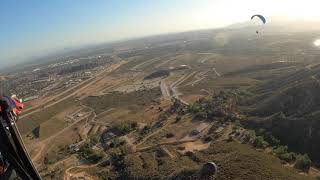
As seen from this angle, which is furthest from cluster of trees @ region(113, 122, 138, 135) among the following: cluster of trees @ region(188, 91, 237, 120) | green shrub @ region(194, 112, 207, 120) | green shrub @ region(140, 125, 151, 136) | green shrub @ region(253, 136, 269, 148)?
green shrub @ region(253, 136, 269, 148)

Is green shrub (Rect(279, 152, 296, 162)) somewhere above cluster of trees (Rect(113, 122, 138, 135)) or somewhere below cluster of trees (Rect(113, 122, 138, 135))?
above

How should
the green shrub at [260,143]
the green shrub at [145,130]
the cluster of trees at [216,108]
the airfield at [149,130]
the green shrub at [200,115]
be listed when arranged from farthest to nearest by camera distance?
the green shrub at [200,115] < the cluster of trees at [216,108] < the green shrub at [145,130] < the green shrub at [260,143] < the airfield at [149,130]

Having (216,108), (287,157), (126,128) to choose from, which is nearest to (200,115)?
(216,108)

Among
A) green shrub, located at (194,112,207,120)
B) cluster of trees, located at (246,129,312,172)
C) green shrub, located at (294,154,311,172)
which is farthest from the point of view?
green shrub, located at (194,112,207,120)

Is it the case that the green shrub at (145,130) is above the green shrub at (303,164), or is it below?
below

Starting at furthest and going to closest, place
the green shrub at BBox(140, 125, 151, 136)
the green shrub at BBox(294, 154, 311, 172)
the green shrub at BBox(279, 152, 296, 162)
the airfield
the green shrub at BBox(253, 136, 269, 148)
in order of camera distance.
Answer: the green shrub at BBox(140, 125, 151, 136) < the green shrub at BBox(253, 136, 269, 148) < the green shrub at BBox(279, 152, 296, 162) < the airfield < the green shrub at BBox(294, 154, 311, 172)

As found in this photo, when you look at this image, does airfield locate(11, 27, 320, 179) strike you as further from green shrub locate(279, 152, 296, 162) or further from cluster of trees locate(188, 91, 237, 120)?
green shrub locate(279, 152, 296, 162)

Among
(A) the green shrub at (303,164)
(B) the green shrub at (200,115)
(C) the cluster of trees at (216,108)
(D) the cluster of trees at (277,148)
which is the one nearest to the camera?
(A) the green shrub at (303,164)

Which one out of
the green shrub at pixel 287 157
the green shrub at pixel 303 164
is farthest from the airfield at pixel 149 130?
the green shrub at pixel 287 157

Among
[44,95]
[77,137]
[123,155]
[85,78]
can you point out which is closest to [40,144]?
[77,137]

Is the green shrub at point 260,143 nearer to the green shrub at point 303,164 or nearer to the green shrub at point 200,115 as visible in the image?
the green shrub at point 303,164

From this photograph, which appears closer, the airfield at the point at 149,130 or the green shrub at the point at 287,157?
the airfield at the point at 149,130

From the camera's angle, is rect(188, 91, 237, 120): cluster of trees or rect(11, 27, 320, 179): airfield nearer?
rect(11, 27, 320, 179): airfield
